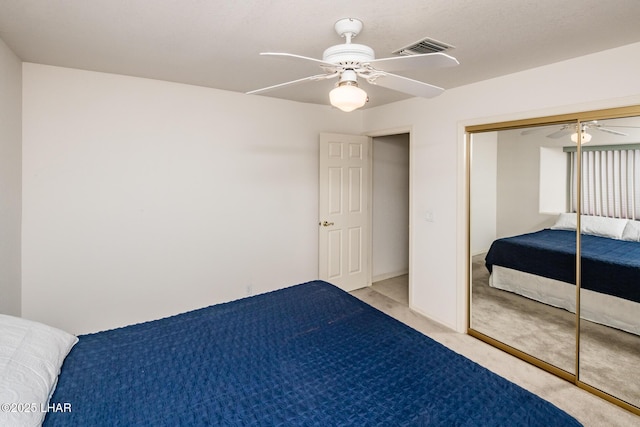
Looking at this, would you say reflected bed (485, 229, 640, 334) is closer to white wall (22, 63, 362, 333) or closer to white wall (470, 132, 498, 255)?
white wall (470, 132, 498, 255)

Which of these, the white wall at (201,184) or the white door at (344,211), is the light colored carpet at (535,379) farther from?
the white door at (344,211)

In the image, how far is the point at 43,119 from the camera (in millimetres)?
2471

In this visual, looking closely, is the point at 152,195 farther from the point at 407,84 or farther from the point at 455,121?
the point at 455,121

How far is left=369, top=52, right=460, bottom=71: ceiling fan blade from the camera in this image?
4.66 feet

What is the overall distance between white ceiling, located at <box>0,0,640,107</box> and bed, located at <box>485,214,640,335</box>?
4.11 ft

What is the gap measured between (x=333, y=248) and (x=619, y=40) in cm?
308

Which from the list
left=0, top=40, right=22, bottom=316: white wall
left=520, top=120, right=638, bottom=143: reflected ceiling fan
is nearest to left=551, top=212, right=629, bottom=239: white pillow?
left=520, top=120, right=638, bottom=143: reflected ceiling fan

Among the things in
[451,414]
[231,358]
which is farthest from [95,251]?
[451,414]

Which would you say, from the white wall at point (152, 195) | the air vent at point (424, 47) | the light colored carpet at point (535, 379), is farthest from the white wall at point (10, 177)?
the light colored carpet at point (535, 379)

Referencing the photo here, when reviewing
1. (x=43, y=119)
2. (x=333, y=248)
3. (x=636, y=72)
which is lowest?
(x=333, y=248)

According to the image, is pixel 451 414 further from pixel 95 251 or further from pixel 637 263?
pixel 95 251

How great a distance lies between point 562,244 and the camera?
248 centimetres

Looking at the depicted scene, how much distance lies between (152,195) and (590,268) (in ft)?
11.9

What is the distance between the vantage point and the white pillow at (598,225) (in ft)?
7.23
